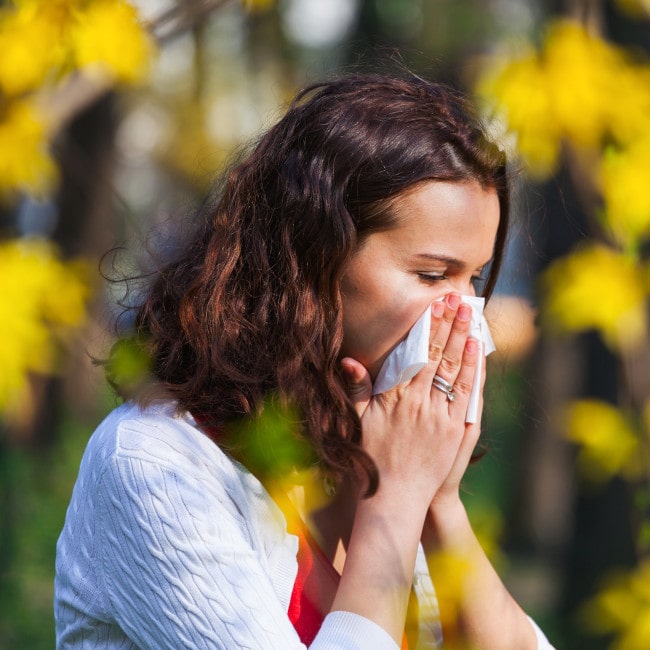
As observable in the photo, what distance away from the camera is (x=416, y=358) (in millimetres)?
1920

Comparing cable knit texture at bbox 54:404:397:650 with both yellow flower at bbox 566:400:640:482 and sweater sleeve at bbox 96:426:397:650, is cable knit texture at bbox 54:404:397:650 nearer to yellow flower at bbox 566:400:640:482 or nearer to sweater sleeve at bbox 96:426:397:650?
sweater sleeve at bbox 96:426:397:650

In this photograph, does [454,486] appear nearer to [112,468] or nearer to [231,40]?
[112,468]

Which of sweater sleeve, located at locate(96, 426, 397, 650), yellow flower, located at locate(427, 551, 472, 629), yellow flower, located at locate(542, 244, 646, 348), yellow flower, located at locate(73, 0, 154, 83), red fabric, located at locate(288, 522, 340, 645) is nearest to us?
sweater sleeve, located at locate(96, 426, 397, 650)

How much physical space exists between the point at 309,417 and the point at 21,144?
1.19m

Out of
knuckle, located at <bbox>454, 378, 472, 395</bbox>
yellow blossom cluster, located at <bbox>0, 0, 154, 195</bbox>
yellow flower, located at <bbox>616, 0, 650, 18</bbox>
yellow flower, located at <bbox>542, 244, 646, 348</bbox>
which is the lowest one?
yellow flower, located at <bbox>542, 244, 646, 348</bbox>

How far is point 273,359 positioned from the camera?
1.95 metres

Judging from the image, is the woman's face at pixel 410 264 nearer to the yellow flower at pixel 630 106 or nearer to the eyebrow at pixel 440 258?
the eyebrow at pixel 440 258

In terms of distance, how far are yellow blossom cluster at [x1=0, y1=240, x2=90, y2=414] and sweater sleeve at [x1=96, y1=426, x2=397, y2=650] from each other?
102 centimetres

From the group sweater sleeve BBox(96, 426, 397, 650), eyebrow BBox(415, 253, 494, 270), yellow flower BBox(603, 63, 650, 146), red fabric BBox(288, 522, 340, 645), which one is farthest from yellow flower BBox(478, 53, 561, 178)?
sweater sleeve BBox(96, 426, 397, 650)

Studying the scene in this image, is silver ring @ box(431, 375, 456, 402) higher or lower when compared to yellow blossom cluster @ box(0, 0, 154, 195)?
lower

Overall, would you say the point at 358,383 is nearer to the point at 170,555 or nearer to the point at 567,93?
the point at 170,555

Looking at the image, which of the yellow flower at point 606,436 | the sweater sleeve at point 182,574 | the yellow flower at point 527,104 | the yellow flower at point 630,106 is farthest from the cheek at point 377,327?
the yellow flower at point 606,436

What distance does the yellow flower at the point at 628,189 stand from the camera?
7.70 ft

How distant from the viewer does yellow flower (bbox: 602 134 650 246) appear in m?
2.35
